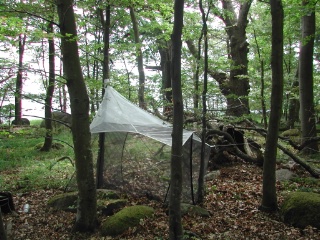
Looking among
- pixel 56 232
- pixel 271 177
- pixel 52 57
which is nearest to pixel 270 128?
pixel 271 177

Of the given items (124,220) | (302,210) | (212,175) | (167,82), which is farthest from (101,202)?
(167,82)

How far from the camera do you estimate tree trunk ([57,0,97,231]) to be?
15.5 ft

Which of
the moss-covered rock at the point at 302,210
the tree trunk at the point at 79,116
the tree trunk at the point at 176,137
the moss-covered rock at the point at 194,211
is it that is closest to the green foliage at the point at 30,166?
the tree trunk at the point at 79,116

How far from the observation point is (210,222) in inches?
200

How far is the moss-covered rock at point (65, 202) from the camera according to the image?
5961 millimetres

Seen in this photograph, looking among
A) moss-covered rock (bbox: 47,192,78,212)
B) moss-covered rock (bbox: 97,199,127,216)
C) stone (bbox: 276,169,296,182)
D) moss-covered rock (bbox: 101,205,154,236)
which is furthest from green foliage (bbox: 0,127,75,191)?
stone (bbox: 276,169,296,182)

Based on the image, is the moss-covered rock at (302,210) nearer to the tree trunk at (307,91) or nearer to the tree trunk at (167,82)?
the tree trunk at (167,82)

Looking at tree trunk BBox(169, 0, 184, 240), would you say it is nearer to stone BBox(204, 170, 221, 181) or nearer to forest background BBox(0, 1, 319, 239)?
forest background BBox(0, 1, 319, 239)

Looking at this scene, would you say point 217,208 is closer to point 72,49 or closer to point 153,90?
point 72,49

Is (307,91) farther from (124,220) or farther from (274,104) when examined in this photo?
(124,220)

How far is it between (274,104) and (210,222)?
2.42m

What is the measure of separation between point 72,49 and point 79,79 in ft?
1.73

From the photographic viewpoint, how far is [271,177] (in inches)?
200

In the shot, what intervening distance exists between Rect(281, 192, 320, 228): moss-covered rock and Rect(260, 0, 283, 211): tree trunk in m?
0.29
